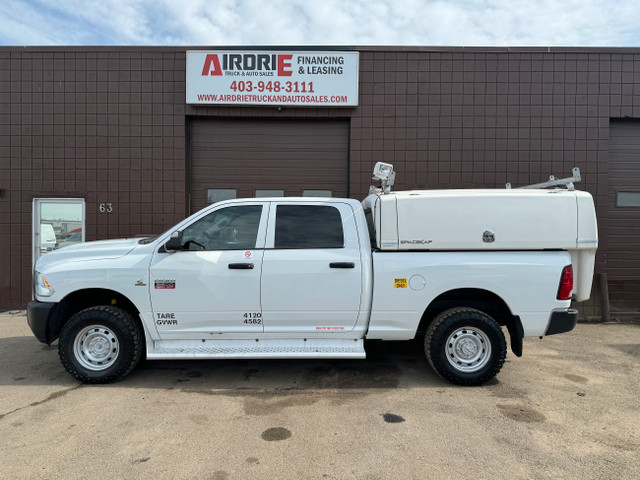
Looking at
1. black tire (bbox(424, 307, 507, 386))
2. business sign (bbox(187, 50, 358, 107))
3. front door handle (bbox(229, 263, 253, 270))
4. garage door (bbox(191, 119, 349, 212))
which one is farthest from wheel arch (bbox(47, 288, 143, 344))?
business sign (bbox(187, 50, 358, 107))

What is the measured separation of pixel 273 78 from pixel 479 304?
232 inches

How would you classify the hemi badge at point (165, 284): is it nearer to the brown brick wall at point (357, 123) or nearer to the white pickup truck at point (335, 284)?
the white pickup truck at point (335, 284)

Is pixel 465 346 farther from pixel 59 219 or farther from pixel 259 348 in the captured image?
pixel 59 219

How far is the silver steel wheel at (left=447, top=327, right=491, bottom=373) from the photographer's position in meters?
4.53

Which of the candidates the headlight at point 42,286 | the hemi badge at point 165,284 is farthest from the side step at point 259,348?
the headlight at point 42,286

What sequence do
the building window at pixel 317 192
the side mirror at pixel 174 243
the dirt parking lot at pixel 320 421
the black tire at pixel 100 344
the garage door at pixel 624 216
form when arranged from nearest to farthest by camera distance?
the dirt parking lot at pixel 320 421, the side mirror at pixel 174 243, the black tire at pixel 100 344, the garage door at pixel 624 216, the building window at pixel 317 192

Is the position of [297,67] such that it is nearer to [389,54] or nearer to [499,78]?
[389,54]

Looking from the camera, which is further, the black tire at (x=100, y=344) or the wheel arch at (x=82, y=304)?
the wheel arch at (x=82, y=304)

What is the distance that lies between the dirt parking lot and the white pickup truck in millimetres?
412

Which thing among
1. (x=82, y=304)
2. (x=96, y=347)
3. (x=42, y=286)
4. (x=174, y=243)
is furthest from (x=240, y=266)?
(x=42, y=286)

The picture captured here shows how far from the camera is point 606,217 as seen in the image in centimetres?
819

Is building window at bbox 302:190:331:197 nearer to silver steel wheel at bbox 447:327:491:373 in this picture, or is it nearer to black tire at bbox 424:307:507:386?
black tire at bbox 424:307:507:386

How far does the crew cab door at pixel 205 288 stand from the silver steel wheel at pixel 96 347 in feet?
1.83

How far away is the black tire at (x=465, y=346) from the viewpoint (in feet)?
14.7
